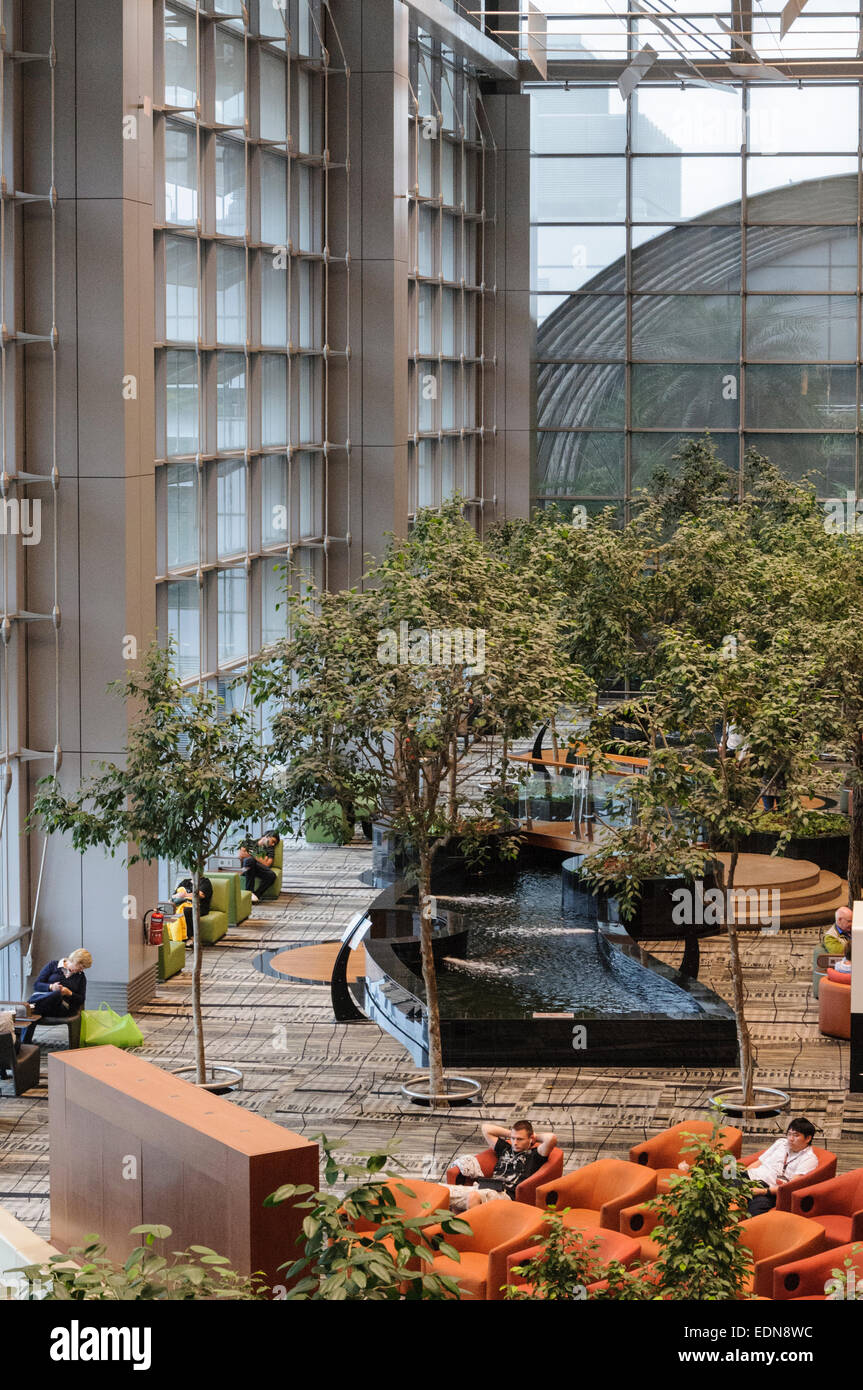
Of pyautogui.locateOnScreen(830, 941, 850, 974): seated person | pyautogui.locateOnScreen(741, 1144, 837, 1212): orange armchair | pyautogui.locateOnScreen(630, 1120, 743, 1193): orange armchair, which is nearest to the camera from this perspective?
pyautogui.locateOnScreen(741, 1144, 837, 1212): orange armchair

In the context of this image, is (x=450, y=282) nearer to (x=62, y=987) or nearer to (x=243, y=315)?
(x=243, y=315)

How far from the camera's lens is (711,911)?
674 inches

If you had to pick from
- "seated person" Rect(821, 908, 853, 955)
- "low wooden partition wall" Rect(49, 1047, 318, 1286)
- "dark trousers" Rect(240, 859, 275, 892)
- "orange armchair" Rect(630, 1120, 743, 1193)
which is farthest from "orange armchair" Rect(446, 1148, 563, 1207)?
"dark trousers" Rect(240, 859, 275, 892)

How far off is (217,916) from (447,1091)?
193 inches

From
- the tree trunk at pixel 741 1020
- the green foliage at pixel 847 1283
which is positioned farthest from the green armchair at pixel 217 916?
the green foliage at pixel 847 1283

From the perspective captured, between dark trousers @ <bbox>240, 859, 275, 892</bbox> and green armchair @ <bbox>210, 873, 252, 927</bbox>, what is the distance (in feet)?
1.87

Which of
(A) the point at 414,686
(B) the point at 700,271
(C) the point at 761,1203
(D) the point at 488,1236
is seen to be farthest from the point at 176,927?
(B) the point at 700,271

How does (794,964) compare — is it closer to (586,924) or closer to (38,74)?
(586,924)

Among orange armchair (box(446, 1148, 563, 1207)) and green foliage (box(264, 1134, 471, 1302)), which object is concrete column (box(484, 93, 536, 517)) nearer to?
orange armchair (box(446, 1148, 563, 1207))

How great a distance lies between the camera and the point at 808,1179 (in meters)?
9.47

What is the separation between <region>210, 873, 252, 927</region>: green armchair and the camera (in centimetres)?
1717

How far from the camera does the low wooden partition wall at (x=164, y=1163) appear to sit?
7680 millimetres

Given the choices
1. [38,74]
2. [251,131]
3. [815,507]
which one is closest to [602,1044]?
[38,74]
